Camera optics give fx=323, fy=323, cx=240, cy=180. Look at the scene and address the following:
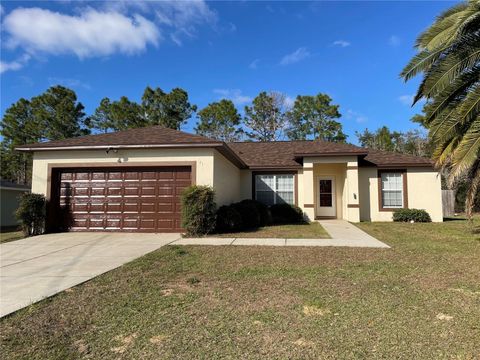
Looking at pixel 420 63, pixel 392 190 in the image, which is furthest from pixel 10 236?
pixel 392 190

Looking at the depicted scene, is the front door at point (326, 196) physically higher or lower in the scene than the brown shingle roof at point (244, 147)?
lower

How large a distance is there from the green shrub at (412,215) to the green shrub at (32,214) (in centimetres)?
1592

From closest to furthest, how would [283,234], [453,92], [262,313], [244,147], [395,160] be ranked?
[262,313]
[453,92]
[283,234]
[395,160]
[244,147]

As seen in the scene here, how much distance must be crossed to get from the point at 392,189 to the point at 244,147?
9149 millimetres

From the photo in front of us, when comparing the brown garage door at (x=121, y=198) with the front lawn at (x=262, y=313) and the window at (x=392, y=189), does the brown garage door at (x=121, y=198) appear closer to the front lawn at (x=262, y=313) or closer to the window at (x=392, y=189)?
the front lawn at (x=262, y=313)

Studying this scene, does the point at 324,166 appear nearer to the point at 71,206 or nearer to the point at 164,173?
the point at 164,173

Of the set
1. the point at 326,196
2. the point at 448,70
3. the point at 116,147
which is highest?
the point at 448,70

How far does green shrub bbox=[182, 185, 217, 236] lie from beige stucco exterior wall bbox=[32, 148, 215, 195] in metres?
1.01

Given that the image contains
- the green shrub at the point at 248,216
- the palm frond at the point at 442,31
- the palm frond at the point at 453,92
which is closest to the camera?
the palm frond at the point at 442,31

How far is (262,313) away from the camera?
4395 millimetres

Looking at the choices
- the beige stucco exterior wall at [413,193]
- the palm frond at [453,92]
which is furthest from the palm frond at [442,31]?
the beige stucco exterior wall at [413,193]

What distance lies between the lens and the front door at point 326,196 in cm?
1793

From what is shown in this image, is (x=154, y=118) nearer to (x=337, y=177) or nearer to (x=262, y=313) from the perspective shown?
(x=337, y=177)

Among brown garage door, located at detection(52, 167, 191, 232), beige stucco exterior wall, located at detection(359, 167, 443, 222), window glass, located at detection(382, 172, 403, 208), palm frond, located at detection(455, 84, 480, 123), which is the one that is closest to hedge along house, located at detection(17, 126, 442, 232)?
brown garage door, located at detection(52, 167, 191, 232)
